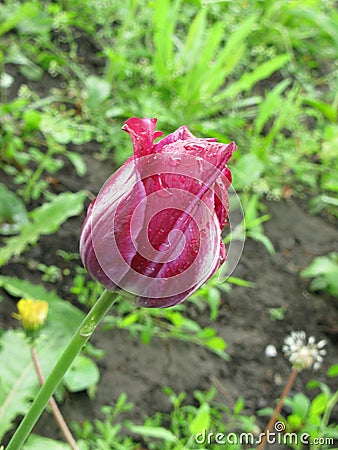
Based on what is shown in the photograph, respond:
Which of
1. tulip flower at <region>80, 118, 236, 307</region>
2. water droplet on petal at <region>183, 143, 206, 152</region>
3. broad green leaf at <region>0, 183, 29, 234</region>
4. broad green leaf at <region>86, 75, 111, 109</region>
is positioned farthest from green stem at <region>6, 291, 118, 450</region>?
broad green leaf at <region>86, 75, 111, 109</region>

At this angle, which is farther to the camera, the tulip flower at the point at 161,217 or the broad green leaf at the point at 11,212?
the broad green leaf at the point at 11,212

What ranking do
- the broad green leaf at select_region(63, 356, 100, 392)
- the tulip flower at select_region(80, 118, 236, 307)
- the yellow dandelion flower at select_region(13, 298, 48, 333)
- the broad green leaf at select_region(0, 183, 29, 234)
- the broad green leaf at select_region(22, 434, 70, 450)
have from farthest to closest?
the broad green leaf at select_region(0, 183, 29, 234), the broad green leaf at select_region(63, 356, 100, 392), the broad green leaf at select_region(22, 434, 70, 450), the yellow dandelion flower at select_region(13, 298, 48, 333), the tulip flower at select_region(80, 118, 236, 307)

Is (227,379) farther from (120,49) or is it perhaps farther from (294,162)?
(120,49)

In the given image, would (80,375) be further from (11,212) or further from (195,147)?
(195,147)

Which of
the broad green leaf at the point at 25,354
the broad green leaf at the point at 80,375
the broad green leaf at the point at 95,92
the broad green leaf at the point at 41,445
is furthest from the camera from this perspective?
the broad green leaf at the point at 95,92

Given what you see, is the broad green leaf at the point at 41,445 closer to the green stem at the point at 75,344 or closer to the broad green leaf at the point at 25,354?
the broad green leaf at the point at 25,354

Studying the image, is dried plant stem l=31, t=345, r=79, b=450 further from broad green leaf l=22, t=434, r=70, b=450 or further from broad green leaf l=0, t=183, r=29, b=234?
broad green leaf l=0, t=183, r=29, b=234

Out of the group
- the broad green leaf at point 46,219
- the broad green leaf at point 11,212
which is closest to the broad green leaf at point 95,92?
the broad green leaf at point 11,212

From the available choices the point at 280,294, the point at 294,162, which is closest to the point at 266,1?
the point at 294,162
